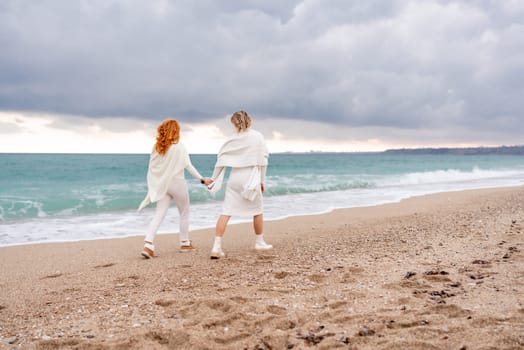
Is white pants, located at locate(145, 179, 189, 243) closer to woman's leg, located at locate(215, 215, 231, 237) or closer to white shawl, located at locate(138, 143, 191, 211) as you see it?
white shawl, located at locate(138, 143, 191, 211)

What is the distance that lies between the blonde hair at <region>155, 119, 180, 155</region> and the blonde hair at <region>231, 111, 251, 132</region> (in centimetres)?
91

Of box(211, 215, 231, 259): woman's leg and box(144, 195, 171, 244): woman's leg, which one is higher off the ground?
box(144, 195, 171, 244): woman's leg

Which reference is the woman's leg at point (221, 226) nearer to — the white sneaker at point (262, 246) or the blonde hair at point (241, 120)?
the white sneaker at point (262, 246)

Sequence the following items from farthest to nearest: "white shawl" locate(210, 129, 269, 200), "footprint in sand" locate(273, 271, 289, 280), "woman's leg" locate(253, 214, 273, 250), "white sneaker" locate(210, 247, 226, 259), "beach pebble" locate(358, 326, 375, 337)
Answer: "woman's leg" locate(253, 214, 273, 250) → "white shawl" locate(210, 129, 269, 200) → "white sneaker" locate(210, 247, 226, 259) → "footprint in sand" locate(273, 271, 289, 280) → "beach pebble" locate(358, 326, 375, 337)

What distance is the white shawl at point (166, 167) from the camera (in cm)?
645

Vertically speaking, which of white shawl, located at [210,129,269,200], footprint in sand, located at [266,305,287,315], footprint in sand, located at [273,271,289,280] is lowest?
footprint in sand, located at [266,305,287,315]

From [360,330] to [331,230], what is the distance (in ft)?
16.2

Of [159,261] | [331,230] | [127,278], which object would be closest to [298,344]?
[127,278]

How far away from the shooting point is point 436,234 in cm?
678

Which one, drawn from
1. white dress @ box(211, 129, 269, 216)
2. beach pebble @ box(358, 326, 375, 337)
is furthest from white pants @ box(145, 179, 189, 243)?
beach pebble @ box(358, 326, 375, 337)

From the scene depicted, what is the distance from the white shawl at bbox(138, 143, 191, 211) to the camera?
6.45m

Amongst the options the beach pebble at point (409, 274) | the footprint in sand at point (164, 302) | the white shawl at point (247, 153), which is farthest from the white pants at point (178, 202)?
the beach pebble at point (409, 274)

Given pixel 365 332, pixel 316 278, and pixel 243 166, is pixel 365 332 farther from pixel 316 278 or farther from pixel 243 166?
pixel 243 166

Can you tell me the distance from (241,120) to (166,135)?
3.85 feet
